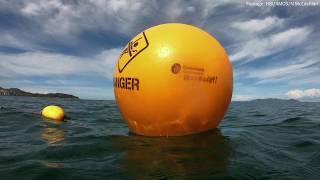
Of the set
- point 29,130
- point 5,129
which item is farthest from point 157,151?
point 5,129

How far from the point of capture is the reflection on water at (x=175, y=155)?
563 centimetres

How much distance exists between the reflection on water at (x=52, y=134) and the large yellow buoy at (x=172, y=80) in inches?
77.7

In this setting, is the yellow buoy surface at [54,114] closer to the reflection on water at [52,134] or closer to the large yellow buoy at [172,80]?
the reflection on water at [52,134]

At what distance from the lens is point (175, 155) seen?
22.3 ft

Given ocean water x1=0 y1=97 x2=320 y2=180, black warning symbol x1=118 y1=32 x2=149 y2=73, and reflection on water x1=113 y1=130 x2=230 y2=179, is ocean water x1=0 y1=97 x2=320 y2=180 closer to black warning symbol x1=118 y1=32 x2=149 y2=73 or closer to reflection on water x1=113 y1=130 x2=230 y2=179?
reflection on water x1=113 y1=130 x2=230 y2=179

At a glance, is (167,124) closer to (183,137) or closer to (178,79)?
(183,137)

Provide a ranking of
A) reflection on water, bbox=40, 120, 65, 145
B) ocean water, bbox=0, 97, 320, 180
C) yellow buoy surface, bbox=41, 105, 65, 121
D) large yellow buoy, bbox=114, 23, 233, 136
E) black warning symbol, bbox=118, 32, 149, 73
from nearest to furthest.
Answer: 1. ocean water, bbox=0, 97, 320, 180
2. large yellow buoy, bbox=114, 23, 233, 136
3. black warning symbol, bbox=118, 32, 149, 73
4. reflection on water, bbox=40, 120, 65, 145
5. yellow buoy surface, bbox=41, 105, 65, 121

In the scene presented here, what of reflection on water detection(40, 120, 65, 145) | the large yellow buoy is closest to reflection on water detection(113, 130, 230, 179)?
the large yellow buoy

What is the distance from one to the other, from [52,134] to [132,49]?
3.75 meters

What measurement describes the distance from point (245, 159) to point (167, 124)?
228 centimetres

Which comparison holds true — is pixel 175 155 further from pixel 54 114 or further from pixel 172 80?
pixel 54 114

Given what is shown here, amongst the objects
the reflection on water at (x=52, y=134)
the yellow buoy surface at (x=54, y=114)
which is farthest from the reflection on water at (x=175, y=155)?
the yellow buoy surface at (x=54, y=114)

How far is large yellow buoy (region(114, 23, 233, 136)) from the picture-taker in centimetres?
768

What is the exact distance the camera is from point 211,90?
8117 millimetres
